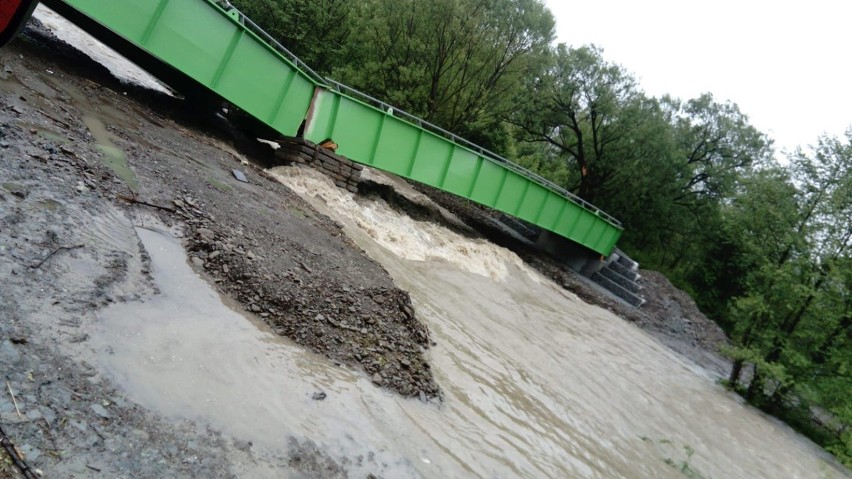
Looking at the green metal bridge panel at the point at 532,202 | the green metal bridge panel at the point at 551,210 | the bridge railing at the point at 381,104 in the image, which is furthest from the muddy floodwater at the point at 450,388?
the green metal bridge panel at the point at 551,210

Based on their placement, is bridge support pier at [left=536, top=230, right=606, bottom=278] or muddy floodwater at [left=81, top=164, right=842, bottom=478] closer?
muddy floodwater at [left=81, top=164, right=842, bottom=478]

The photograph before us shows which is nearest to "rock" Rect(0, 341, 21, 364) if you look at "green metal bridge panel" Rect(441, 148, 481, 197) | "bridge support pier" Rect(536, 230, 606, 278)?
"green metal bridge panel" Rect(441, 148, 481, 197)

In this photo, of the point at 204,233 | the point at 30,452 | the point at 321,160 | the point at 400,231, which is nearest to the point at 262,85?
the point at 321,160

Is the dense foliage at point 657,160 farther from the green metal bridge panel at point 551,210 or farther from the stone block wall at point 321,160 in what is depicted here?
the stone block wall at point 321,160

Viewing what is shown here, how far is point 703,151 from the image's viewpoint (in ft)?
116

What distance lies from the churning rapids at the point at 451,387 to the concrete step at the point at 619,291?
8900mm

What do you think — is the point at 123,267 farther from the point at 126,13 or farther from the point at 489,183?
the point at 489,183

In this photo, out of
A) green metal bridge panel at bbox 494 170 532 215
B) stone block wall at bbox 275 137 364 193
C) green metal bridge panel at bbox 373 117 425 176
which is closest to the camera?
stone block wall at bbox 275 137 364 193

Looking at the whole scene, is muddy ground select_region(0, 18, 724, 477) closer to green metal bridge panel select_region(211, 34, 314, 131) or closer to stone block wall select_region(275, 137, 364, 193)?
green metal bridge panel select_region(211, 34, 314, 131)

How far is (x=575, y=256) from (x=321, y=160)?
16847 millimetres

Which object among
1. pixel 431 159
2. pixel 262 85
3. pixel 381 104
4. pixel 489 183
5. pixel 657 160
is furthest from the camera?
pixel 657 160

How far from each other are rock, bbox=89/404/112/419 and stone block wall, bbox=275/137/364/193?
10.9 m

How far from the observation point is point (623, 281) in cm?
2641

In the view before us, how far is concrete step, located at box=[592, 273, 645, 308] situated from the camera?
25078mm
